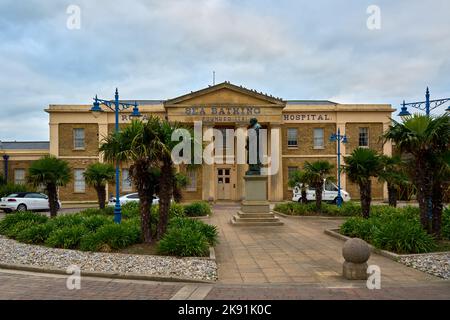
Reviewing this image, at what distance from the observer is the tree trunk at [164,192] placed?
457 inches

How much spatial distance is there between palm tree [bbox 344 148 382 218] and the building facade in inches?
781

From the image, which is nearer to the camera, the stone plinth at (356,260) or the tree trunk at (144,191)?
the stone plinth at (356,260)

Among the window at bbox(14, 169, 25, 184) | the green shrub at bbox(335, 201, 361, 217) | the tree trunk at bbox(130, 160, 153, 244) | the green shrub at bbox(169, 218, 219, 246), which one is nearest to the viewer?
the tree trunk at bbox(130, 160, 153, 244)

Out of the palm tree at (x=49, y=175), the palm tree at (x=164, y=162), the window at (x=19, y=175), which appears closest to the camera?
the palm tree at (x=164, y=162)

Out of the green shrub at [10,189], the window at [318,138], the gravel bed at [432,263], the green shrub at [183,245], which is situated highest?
the window at [318,138]

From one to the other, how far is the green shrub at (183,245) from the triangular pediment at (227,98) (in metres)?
26.4

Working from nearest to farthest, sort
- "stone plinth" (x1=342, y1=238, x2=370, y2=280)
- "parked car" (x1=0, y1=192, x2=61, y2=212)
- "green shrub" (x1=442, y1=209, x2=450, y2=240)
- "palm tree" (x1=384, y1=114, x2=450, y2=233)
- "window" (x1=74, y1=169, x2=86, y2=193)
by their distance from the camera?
1. "stone plinth" (x1=342, y1=238, x2=370, y2=280)
2. "palm tree" (x1=384, y1=114, x2=450, y2=233)
3. "green shrub" (x1=442, y1=209, x2=450, y2=240)
4. "parked car" (x1=0, y1=192, x2=61, y2=212)
5. "window" (x1=74, y1=169, x2=86, y2=193)

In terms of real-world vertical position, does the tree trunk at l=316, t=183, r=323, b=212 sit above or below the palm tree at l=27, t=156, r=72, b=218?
below

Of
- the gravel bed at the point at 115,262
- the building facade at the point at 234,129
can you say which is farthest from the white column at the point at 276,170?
the gravel bed at the point at 115,262

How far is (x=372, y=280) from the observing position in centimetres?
812

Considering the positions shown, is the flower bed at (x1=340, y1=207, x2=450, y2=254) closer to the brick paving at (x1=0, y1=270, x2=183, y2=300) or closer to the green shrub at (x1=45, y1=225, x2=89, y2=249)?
the brick paving at (x1=0, y1=270, x2=183, y2=300)

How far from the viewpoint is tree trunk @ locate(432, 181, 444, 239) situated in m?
12.1

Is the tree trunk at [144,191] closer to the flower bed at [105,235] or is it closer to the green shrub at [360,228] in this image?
the flower bed at [105,235]

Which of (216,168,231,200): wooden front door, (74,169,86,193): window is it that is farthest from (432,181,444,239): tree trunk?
(74,169,86,193): window
